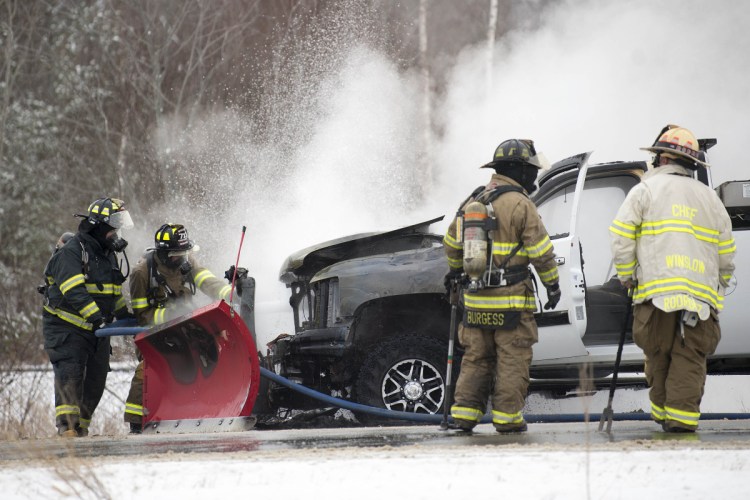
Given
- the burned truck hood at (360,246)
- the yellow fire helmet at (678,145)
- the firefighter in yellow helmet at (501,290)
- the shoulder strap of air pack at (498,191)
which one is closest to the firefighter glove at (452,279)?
the firefighter in yellow helmet at (501,290)

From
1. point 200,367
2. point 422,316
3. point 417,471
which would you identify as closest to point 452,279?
point 422,316

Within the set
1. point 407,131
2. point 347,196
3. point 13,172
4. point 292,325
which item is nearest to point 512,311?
point 292,325

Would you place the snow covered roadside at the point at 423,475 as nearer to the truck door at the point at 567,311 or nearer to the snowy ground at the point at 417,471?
the snowy ground at the point at 417,471

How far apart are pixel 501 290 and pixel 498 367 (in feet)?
1.54

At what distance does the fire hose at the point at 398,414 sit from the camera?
7297 mm

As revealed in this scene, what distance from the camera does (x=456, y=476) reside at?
4527mm

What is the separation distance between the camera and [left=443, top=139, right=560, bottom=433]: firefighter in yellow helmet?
646 centimetres

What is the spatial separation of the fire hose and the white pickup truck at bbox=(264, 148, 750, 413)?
0.17 meters

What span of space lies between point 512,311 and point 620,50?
874cm

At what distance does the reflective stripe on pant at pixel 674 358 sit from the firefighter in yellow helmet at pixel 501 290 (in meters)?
0.58

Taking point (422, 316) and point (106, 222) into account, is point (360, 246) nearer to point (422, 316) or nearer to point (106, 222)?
point (422, 316)

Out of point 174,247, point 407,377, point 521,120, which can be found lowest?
point 407,377

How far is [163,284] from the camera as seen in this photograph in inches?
335

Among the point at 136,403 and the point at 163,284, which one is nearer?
the point at 136,403
